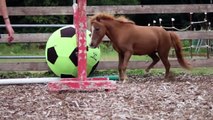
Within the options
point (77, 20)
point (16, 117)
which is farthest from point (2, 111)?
point (77, 20)

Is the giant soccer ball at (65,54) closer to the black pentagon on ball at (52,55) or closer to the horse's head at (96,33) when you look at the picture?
the black pentagon on ball at (52,55)

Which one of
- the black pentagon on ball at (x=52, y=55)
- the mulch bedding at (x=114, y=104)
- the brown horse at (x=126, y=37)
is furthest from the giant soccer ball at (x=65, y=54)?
the mulch bedding at (x=114, y=104)

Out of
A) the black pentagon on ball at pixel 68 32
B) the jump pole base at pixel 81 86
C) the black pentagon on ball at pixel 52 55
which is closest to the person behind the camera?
the jump pole base at pixel 81 86

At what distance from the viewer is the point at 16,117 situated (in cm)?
466

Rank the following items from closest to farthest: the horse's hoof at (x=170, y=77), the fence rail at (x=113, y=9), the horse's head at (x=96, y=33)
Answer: the horse's head at (x=96, y=33) → the horse's hoof at (x=170, y=77) → the fence rail at (x=113, y=9)

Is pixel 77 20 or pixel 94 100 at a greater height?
pixel 77 20

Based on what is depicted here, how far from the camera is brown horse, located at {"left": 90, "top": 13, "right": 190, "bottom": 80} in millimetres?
6865

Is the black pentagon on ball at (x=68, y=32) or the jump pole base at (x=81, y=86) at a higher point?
the black pentagon on ball at (x=68, y=32)

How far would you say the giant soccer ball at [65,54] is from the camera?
272 inches

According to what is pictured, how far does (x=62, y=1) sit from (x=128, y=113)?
2239cm

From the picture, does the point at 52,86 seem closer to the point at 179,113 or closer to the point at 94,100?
the point at 94,100

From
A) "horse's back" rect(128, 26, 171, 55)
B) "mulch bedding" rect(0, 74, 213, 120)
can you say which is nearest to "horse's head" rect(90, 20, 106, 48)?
"horse's back" rect(128, 26, 171, 55)

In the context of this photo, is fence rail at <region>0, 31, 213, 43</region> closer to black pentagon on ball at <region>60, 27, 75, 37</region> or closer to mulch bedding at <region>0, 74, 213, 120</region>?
black pentagon on ball at <region>60, 27, 75, 37</region>

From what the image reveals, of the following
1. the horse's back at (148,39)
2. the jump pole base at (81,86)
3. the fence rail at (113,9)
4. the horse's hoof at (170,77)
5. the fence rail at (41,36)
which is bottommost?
the horse's hoof at (170,77)
